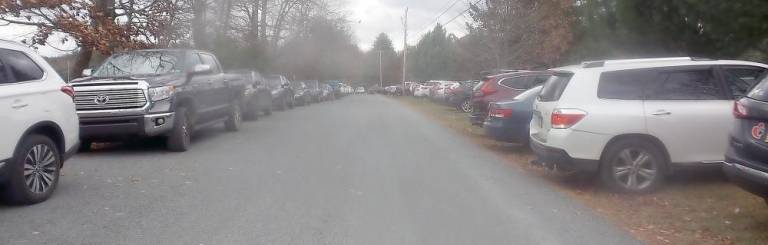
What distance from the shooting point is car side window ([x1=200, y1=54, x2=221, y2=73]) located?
1442cm

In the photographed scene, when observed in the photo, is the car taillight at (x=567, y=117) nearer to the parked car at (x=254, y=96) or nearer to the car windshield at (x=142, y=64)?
the car windshield at (x=142, y=64)

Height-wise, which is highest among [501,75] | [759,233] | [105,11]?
[105,11]

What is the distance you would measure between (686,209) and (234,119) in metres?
11.2

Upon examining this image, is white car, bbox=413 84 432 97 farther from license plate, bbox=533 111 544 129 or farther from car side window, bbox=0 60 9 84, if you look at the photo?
car side window, bbox=0 60 9 84

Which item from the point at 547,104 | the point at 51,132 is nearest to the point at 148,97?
the point at 51,132

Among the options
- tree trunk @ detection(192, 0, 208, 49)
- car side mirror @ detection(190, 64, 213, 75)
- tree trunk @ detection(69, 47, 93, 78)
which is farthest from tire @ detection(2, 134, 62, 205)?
tree trunk @ detection(192, 0, 208, 49)

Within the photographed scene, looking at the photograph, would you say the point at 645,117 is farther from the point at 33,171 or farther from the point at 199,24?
the point at 199,24

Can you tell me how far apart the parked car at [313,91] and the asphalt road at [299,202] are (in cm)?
2783

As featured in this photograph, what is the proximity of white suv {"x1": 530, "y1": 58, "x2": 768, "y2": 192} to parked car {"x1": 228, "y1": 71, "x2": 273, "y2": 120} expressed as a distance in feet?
43.6

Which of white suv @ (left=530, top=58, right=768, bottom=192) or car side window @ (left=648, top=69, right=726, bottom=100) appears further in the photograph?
car side window @ (left=648, top=69, right=726, bottom=100)

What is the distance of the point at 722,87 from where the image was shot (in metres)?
8.45

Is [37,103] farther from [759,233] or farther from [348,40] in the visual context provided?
[348,40]

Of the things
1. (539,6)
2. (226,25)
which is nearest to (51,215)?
(226,25)

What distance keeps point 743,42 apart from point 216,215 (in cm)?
940
